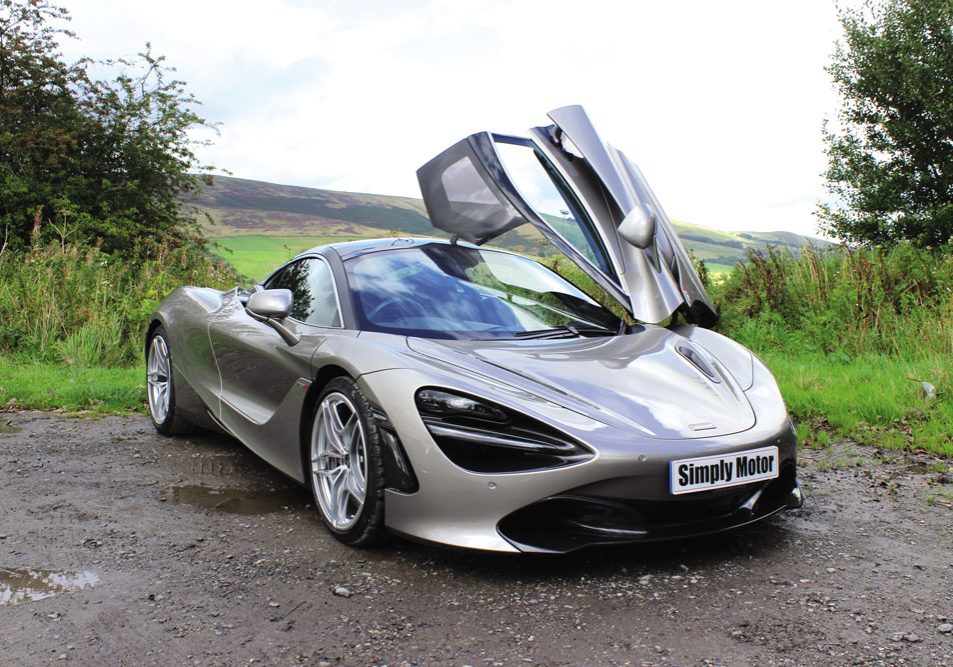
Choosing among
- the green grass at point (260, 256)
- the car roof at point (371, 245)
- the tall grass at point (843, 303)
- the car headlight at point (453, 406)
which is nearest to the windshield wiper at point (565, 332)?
the car headlight at point (453, 406)

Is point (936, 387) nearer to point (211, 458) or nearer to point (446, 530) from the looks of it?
point (446, 530)

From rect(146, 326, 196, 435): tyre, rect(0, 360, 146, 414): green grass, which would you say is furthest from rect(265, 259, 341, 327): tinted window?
rect(0, 360, 146, 414): green grass

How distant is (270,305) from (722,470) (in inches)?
82.0

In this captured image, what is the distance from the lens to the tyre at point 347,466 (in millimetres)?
3057

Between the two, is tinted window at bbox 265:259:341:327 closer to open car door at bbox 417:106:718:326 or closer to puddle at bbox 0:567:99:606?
open car door at bbox 417:106:718:326

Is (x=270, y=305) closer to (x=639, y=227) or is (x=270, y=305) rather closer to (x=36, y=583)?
(x=36, y=583)

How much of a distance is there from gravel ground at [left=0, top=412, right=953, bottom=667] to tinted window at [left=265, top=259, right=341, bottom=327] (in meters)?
0.88

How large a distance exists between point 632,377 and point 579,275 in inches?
317

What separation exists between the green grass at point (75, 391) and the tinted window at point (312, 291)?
8.09 ft

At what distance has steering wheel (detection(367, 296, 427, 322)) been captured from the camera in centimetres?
371

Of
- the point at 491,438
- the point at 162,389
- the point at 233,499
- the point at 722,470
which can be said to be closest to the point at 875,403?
the point at 722,470

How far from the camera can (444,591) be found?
2.82m

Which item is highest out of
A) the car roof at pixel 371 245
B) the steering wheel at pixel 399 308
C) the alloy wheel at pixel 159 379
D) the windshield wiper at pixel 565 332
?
the car roof at pixel 371 245

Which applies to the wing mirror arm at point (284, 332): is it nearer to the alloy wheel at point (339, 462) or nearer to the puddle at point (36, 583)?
the alloy wheel at point (339, 462)
